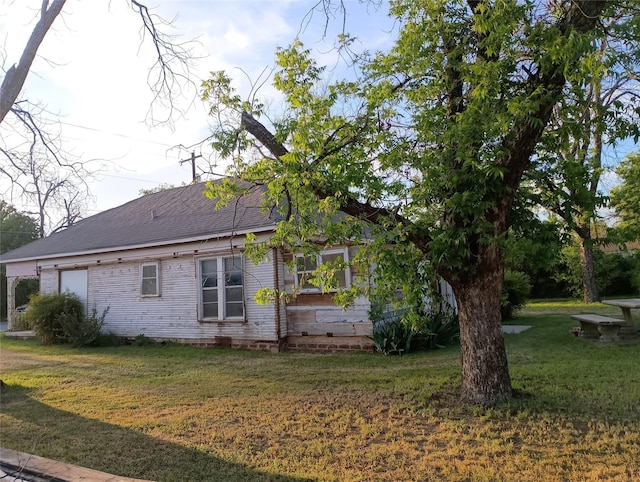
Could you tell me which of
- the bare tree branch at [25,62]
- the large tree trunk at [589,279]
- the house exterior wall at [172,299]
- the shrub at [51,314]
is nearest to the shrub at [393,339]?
the house exterior wall at [172,299]

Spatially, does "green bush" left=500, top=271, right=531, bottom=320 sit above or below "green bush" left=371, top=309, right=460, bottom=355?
above

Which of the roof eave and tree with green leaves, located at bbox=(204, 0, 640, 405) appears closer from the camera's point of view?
tree with green leaves, located at bbox=(204, 0, 640, 405)

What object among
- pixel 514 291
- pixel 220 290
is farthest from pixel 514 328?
pixel 220 290

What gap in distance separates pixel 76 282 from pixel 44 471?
535 inches

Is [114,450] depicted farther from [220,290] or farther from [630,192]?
[630,192]

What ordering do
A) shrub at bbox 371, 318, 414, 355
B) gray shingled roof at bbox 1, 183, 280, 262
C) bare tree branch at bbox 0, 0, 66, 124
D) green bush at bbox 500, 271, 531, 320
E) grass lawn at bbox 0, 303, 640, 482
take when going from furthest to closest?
1. green bush at bbox 500, 271, 531, 320
2. gray shingled roof at bbox 1, 183, 280, 262
3. shrub at bbox 371, 318, 414, 355
4. bare tree branch at bbox 0, 0, 66, 124
5. grass lawn at bbox 0, 303, 640, 482

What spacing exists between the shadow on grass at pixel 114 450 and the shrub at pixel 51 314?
348 inches

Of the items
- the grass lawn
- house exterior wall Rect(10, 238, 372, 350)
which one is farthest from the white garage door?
the grass lawn

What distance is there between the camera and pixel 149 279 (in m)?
14.6

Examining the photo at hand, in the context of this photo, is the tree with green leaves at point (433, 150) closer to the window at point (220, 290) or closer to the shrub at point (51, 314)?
the window at point (220, 290)

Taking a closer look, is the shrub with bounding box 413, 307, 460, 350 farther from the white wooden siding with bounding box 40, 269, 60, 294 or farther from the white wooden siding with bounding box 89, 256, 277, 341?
the white wooden siding with bounding box 40, 269, 60, 294

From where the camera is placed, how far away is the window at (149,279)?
564 inches

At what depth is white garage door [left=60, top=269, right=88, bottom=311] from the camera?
16328 millimetres

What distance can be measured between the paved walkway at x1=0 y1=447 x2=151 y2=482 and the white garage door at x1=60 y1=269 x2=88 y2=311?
1239 centimetres
